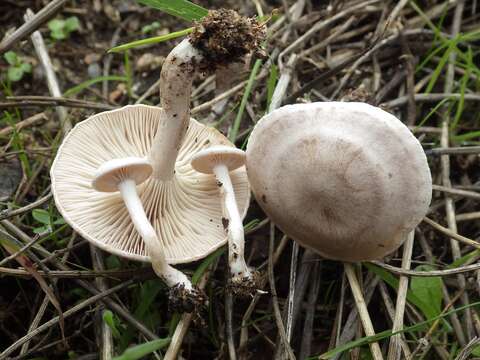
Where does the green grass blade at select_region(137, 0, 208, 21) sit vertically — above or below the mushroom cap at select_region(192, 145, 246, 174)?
above

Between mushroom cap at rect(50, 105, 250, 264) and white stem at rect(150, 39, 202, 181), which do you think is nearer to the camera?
white stem at rect(150, 39, 202, 181)

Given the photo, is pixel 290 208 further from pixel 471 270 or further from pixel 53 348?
pixel 53 348

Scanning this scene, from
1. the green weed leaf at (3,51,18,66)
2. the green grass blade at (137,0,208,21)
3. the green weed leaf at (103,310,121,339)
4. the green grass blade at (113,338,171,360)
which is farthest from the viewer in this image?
the green weed leaf at (3,51,18,66)

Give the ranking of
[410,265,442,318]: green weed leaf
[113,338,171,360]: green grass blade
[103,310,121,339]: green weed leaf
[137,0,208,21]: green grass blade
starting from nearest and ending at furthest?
[113,338,171,360]: green grass blade < [103,310,121,339]: green weed leaf < [410,265,442,318]: green weed leaf < [137,0,208,21]: green grass blade

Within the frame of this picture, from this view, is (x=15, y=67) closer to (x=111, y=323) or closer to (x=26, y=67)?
(x=26, y=67)

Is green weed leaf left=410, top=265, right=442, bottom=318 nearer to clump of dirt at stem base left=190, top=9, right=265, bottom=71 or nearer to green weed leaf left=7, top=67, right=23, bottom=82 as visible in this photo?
clump of dirt at stem base left=190, top=9, right=265, bottom=71

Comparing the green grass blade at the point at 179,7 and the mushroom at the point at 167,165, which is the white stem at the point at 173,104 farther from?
the green grass blade at the point at 179,7

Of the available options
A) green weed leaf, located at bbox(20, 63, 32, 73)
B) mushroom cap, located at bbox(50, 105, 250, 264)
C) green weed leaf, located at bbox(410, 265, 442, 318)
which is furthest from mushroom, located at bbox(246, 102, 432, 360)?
green weed leaf, located at bbox(20, 63, 32, 73)
